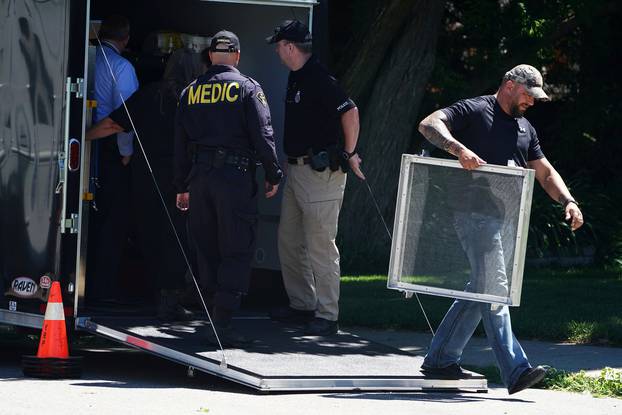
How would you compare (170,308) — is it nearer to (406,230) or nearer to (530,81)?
(406,230)

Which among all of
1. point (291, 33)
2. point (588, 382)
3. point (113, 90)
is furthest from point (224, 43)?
point (588, 382)

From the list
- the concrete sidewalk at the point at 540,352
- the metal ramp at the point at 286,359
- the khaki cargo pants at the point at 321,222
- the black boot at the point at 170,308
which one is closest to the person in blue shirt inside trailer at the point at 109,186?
the black boot at the point at 170,308

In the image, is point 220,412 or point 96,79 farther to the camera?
point 96,79

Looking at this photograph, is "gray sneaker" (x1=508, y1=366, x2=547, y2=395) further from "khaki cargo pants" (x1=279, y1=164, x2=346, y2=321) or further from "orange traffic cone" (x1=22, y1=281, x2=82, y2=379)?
"orange traffic cone" (x1=22, y1=281, x2=82, y2=379)

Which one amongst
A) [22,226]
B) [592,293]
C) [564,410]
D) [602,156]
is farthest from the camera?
[602,156]

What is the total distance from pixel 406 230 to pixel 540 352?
2397 mm

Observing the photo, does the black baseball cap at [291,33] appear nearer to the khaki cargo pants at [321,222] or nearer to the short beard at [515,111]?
the khaki cargo pants at [321,222]

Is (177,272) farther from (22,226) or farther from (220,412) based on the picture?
(220,412)

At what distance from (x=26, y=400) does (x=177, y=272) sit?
1.87 metres

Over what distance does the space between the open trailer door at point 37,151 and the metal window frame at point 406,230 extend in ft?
6.51

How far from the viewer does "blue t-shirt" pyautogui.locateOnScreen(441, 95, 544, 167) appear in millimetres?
7520

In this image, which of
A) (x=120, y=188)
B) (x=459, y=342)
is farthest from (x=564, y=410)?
(x=120, y=188)

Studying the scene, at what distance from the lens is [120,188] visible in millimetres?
8781

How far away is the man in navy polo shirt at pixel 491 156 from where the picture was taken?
743 cm
